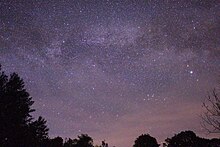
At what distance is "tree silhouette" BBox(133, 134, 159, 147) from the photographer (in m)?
70.9

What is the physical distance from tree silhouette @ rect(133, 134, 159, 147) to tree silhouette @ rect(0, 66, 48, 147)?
43873 millimetres

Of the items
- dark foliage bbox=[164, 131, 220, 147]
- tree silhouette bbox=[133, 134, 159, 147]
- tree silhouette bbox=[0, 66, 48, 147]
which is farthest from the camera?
tree silhouette bbox=[133, 134, 159, 147]

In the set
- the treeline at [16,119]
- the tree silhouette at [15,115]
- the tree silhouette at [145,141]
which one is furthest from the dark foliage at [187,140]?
the tree silhouette at [15,115]

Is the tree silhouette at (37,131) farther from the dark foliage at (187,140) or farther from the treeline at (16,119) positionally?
the dark foliage at (187,140)

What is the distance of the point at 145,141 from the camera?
234 ft

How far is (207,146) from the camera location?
190 ft

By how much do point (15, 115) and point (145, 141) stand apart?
159ft

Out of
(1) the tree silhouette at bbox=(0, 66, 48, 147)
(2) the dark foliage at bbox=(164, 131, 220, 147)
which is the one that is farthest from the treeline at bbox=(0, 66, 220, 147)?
(2) the dark foliage at bbox=(164, 131, 220, 147)

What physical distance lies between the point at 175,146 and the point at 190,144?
407cm

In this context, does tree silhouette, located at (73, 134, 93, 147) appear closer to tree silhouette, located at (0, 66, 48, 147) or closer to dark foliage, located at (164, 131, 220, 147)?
dark foliage, located at (164, 131, 220, 147)

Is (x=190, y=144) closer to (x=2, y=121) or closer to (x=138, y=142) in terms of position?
(x=138, y=142)

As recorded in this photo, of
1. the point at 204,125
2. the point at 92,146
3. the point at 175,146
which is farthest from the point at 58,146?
the point at 204,125

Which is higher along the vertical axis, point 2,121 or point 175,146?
point 175,146

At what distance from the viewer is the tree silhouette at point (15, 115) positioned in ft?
88.3
